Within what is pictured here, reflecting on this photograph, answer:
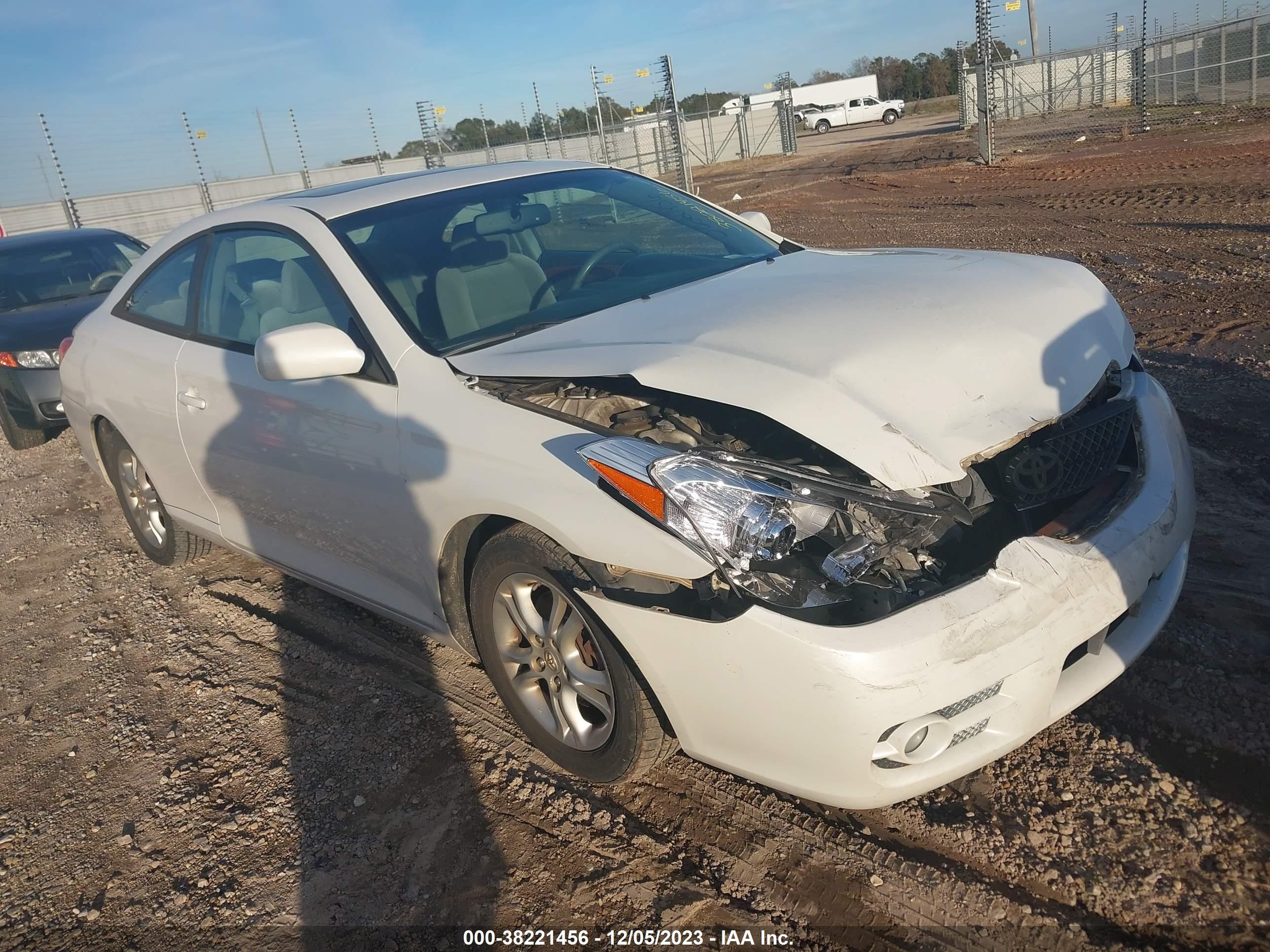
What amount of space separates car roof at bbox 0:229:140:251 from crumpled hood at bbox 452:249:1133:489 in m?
8.01

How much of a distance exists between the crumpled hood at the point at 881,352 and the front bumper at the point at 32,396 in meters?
6.26

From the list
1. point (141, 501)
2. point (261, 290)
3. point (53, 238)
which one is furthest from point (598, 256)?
point (53, 238)

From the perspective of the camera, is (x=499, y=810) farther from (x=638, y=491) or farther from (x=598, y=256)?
(x=598, y=256)

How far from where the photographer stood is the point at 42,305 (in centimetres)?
817

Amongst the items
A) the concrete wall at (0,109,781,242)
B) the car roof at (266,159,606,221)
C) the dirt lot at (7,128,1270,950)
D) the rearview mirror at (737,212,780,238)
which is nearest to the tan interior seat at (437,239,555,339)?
the car roof at (266,159,606,221)

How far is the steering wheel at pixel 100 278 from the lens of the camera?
8578 millimetres

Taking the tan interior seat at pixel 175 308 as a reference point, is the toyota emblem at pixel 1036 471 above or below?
below

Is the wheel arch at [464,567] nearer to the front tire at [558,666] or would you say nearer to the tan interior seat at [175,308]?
the front tire at [558,666]

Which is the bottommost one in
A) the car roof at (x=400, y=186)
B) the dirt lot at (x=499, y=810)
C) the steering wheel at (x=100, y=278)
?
the dirt lot at (x=499, y=810)

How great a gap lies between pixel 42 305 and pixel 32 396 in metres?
1.13

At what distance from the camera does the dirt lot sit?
2.20 metres

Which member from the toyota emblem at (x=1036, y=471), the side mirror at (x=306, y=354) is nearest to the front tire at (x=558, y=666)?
the side mirror at (x=306, y=354)

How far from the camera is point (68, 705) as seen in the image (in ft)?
12.5

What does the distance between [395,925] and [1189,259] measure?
8.44 meters
